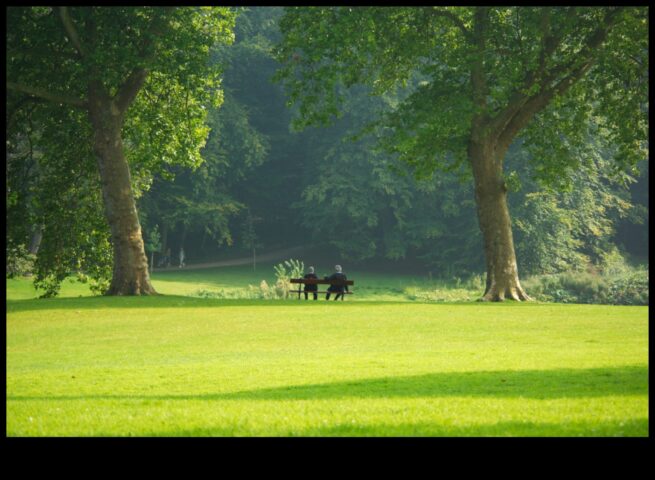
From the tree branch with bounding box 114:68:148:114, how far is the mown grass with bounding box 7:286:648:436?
709 centimetres

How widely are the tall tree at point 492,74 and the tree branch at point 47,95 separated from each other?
6.44 meters

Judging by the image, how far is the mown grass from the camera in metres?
10.7

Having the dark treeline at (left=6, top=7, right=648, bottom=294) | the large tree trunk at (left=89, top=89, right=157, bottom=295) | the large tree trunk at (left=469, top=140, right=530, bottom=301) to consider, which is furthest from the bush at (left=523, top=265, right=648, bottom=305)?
the large tree trunk at (left=89, top=89, right=157, bottom=295)

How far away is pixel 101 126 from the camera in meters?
32.8

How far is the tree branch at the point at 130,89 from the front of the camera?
32938 millimetres

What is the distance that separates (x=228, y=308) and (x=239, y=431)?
19.3 metres

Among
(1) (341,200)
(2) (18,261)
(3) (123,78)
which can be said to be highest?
(3) (123,78)

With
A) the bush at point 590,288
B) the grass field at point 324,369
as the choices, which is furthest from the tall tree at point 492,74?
the bush at point 590,288

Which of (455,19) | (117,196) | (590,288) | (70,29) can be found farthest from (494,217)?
(590,288)

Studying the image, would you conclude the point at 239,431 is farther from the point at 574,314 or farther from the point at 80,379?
the point at 574,314

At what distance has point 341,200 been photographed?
64312 mm

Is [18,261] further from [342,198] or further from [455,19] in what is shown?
[342,198]

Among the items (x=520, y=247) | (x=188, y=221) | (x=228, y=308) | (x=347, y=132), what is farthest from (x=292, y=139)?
(x=228, y=308)

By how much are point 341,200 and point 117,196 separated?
32.1 metres
